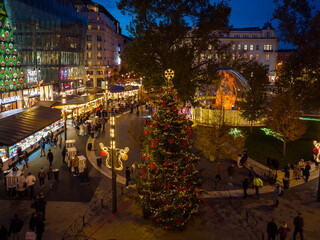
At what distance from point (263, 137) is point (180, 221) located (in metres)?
18.3

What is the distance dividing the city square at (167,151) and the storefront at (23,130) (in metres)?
0.09

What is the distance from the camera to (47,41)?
146 ft

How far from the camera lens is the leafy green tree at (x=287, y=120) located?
2125cm

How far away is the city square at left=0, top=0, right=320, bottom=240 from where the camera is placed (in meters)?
10.7

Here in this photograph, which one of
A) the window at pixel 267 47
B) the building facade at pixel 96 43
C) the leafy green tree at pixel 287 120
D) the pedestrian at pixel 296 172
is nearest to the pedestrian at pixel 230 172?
the pedestrian at pixel 296 172

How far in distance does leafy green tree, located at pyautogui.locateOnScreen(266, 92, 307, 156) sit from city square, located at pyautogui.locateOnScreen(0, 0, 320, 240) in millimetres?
100

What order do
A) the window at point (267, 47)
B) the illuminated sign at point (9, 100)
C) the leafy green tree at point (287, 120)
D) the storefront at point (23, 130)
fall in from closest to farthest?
1. the storefront at point (23, 130)
2. the leafy green tree at point (287, 120)
3. the illuminated sign at point (9, 100)
4. the window at point (267, 47)

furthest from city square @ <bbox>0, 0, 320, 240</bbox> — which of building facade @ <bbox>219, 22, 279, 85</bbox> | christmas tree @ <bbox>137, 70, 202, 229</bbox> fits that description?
building facade @ <bbox>219, 22, 279, 85</bbox>

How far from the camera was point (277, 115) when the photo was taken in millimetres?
21953

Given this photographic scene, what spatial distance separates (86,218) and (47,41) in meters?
39.7

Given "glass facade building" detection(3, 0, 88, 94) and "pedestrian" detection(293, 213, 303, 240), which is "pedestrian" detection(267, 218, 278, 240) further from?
"glass facade building" detection(3, 0, 88, 94)

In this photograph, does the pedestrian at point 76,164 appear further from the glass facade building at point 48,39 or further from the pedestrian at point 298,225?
the glass facade building at point 48,39

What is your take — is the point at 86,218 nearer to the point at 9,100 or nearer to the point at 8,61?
the point at 9,100

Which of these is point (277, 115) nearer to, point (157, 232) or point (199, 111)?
point (199, 111)
